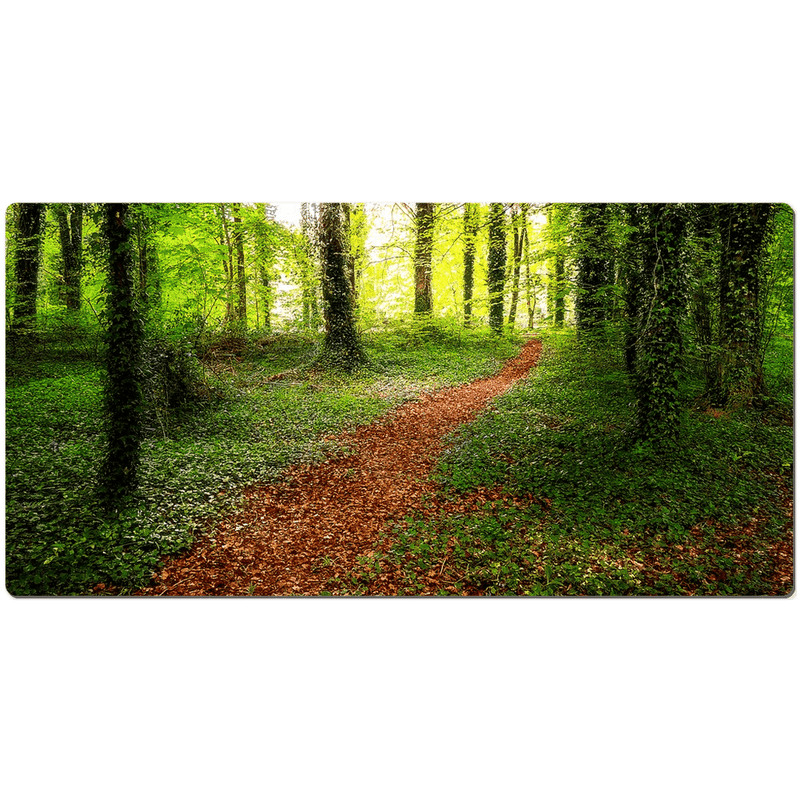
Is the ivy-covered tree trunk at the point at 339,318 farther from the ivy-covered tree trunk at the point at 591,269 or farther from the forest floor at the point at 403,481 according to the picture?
the ivy-covered tree trunk at the point at 591,269

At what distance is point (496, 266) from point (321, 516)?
327 centimetres

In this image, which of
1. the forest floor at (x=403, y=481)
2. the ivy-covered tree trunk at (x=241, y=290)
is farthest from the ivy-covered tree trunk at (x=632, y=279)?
the ivy-covered tree trunk at (x=241, y=290)

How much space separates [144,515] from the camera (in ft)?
11.6

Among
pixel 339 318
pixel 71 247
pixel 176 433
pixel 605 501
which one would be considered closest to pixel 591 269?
pixel 605 501

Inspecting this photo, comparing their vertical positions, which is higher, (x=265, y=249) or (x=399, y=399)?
(x=265, y=249)

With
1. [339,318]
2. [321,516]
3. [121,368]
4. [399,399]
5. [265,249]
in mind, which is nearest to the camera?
[121,368]

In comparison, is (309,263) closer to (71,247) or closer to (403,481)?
(71,247)

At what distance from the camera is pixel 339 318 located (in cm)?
475

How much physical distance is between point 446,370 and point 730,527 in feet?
9.77

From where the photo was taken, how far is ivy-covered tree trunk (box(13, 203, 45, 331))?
12.6ft

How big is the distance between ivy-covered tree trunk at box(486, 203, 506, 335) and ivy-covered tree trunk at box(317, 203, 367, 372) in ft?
5.06

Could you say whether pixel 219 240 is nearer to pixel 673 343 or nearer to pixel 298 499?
pixel 298 499

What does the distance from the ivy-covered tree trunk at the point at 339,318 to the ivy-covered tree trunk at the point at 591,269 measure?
242 cm
